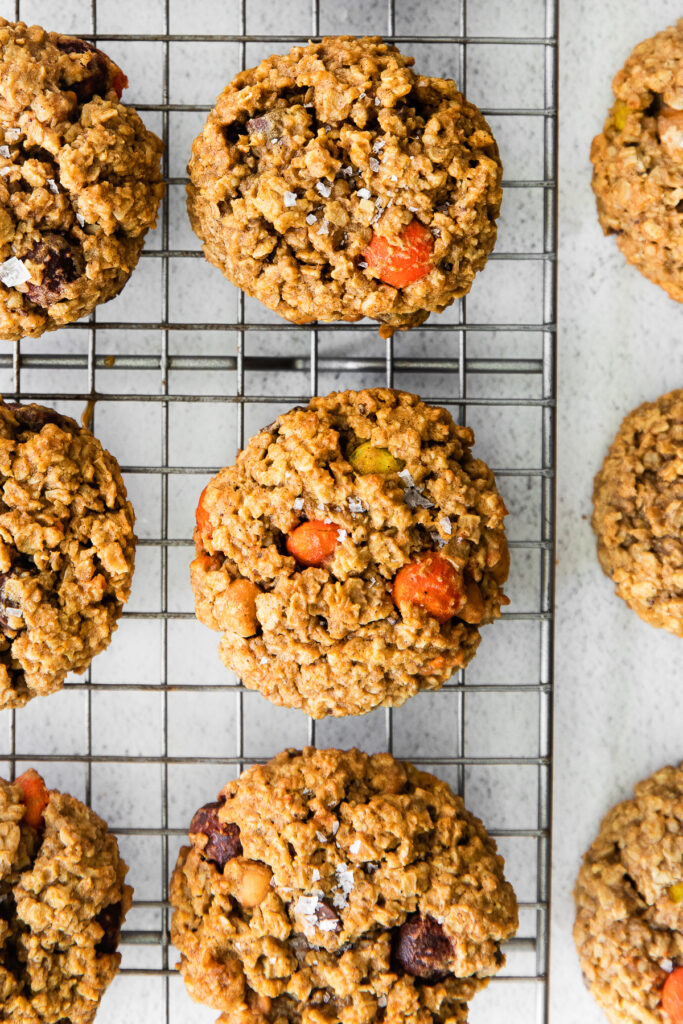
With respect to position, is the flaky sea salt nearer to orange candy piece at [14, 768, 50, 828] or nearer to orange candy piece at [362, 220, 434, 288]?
orange candy piece at [362, 220, 434, 288]

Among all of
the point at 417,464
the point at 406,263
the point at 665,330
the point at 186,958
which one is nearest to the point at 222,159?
the point at 406,263

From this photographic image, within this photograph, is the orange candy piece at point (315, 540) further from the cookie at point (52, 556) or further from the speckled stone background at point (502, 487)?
the speckled stone background at point (502, 487)

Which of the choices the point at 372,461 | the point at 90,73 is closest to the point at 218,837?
the point at 372,461

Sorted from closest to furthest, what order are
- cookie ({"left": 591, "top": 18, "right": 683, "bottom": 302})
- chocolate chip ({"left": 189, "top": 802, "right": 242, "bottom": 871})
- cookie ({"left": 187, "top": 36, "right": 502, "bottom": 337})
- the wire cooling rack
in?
cookie ({"left": 187, "top": 36, "right": 502, "bottom": 337}) → chocolate chip ({"left": 189, "top": 802, "right": 242, "bottom": 871}) → cookie ({"left": 591, "top": 18, "right": 683, "bottom": 302}) → the wire cooling rack

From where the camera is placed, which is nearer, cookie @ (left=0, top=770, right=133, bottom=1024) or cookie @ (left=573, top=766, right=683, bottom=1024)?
cookie @ (left=0, top=770, right=133, bottom=1024)

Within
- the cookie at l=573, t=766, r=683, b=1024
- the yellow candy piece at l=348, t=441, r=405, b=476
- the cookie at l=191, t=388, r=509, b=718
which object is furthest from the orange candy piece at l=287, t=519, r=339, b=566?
the cookie at l=573, t=766, r=683, b=1024

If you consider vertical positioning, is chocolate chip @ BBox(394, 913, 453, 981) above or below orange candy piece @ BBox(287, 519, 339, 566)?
below
